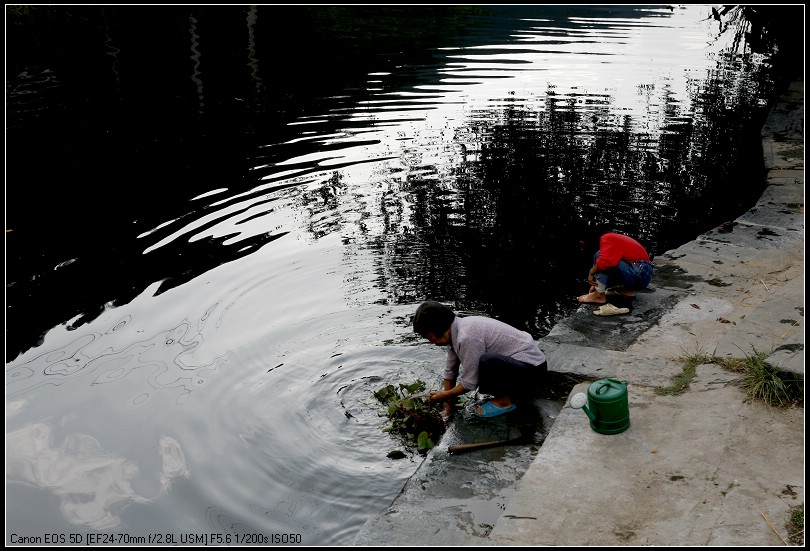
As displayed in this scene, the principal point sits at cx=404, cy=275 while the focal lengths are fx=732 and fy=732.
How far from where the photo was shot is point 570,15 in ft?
114

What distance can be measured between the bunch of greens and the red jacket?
2.23 meters

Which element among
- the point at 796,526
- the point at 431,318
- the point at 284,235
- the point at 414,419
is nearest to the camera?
the point at 796,526

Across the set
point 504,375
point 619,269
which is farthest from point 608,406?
point 619,269

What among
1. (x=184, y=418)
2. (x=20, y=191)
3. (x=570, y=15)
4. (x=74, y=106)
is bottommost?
(x=184, y=418)

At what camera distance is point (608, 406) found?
4.80 meters

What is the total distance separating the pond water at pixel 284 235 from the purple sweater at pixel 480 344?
2.89 feet

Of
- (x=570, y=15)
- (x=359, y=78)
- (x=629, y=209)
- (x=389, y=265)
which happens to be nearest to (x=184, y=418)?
(x=389, y=265)

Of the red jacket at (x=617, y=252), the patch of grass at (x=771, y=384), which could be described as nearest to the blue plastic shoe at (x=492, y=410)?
the patch of grass at (x=771, y=384)

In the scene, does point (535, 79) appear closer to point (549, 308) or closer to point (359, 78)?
point (359, 78)

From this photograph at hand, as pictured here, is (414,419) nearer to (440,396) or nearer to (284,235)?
(440,396)

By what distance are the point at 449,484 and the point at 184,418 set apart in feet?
8.79

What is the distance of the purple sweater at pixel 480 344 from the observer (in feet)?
18.1

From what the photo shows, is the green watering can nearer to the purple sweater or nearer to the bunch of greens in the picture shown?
the purple sweater

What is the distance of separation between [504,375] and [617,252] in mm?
2278
